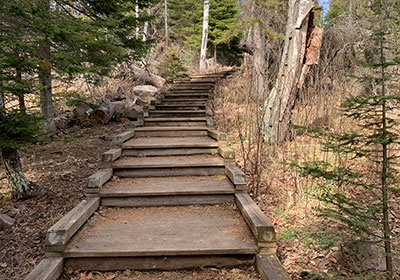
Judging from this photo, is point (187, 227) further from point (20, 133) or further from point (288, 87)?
point (288, 87)

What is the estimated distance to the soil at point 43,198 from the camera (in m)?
2.65

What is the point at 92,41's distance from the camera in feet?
11.8

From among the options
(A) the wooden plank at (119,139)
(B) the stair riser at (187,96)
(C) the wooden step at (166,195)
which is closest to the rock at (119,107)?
(B) the stair riser at (187,96)

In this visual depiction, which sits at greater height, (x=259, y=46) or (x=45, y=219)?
(x=259, y=46)

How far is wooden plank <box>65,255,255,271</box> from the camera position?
89.5 inches

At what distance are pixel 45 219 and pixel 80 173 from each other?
1.42 meters

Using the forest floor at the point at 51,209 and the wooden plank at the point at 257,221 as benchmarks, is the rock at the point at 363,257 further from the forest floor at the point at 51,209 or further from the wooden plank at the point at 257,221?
the forest floor at the point at 51,209

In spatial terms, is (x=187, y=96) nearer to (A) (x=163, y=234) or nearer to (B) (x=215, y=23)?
(A) (x=163, y=234)

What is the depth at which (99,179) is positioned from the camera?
318cm

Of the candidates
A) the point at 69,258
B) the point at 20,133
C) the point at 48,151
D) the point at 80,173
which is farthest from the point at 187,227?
the point at 48,151

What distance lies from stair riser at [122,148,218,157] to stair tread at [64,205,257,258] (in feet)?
4.54

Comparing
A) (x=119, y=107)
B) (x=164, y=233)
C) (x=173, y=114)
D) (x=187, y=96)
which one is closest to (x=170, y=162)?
(x=164, y=233)

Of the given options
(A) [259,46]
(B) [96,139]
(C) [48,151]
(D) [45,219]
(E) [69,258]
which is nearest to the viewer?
(E) [69,258]

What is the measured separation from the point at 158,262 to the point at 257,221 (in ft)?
3.23
